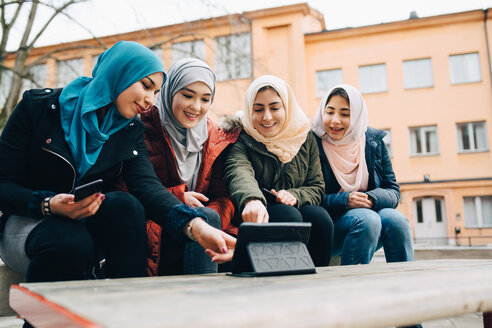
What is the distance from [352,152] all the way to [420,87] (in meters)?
14.1

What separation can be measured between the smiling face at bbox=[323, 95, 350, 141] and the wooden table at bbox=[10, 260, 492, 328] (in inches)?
76.1

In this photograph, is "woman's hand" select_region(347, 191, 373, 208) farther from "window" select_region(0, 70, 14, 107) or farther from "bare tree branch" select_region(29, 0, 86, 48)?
"window" select_region(0, 70, 14, 107)

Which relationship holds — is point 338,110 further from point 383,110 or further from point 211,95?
point 383,110

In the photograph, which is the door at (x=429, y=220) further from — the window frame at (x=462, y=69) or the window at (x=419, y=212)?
the window frame at (x=462, y=69)

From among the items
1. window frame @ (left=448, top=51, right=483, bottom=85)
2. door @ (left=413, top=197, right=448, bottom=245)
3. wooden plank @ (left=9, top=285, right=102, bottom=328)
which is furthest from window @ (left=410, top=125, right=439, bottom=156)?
wooden plank @ (left=9, top=285, right=102, bottom=328)

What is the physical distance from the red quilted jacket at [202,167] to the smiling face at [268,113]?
0.73ft

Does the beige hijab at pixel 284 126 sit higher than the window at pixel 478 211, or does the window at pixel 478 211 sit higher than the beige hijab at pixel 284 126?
the beige hijab at pixel 284 126

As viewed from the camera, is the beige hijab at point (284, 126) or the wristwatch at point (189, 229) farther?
the beige hijab at point (284, 126)

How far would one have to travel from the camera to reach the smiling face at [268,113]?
8.20 ft

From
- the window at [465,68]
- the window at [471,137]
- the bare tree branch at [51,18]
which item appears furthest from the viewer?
the window at [465,68]

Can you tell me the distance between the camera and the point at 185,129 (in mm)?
2332

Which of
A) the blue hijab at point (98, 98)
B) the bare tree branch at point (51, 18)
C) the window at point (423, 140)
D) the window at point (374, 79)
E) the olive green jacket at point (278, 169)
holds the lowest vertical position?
the olive green jacket at point (278, 169)

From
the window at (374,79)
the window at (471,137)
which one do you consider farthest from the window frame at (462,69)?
the window at (374,79)

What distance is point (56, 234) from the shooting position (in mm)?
1426
